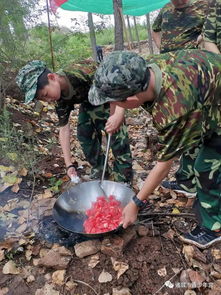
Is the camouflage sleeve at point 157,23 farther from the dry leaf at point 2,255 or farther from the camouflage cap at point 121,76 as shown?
the dry leaf at point 2,255

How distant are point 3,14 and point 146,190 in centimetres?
390

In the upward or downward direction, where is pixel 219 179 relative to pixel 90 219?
upward

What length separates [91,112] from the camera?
336 cm

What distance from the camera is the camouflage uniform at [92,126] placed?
9.86 ft

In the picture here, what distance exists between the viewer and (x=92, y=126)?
3502 millimetres

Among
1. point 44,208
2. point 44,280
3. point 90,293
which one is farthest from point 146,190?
point 44,208

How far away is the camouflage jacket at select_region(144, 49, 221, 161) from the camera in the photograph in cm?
172

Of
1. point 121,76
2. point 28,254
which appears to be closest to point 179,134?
point 121,76

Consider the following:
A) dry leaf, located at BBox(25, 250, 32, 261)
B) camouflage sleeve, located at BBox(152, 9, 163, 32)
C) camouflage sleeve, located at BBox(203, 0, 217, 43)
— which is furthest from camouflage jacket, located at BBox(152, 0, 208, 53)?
dry leaf, located at BBox(25, 250, 32, 261)

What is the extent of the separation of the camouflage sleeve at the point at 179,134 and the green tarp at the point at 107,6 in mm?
5652

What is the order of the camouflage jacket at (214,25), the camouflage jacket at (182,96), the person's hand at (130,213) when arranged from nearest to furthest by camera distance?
the camouflage jacket at (182,96) < the person's hand at (130,213) < the camouflage jacket at (214,25)

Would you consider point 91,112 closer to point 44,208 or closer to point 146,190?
point 44,208

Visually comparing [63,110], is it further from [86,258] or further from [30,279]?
[30,279]

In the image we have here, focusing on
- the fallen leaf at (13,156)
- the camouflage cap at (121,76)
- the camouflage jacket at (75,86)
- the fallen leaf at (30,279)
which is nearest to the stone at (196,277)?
the fallen leaf at (30,279)
